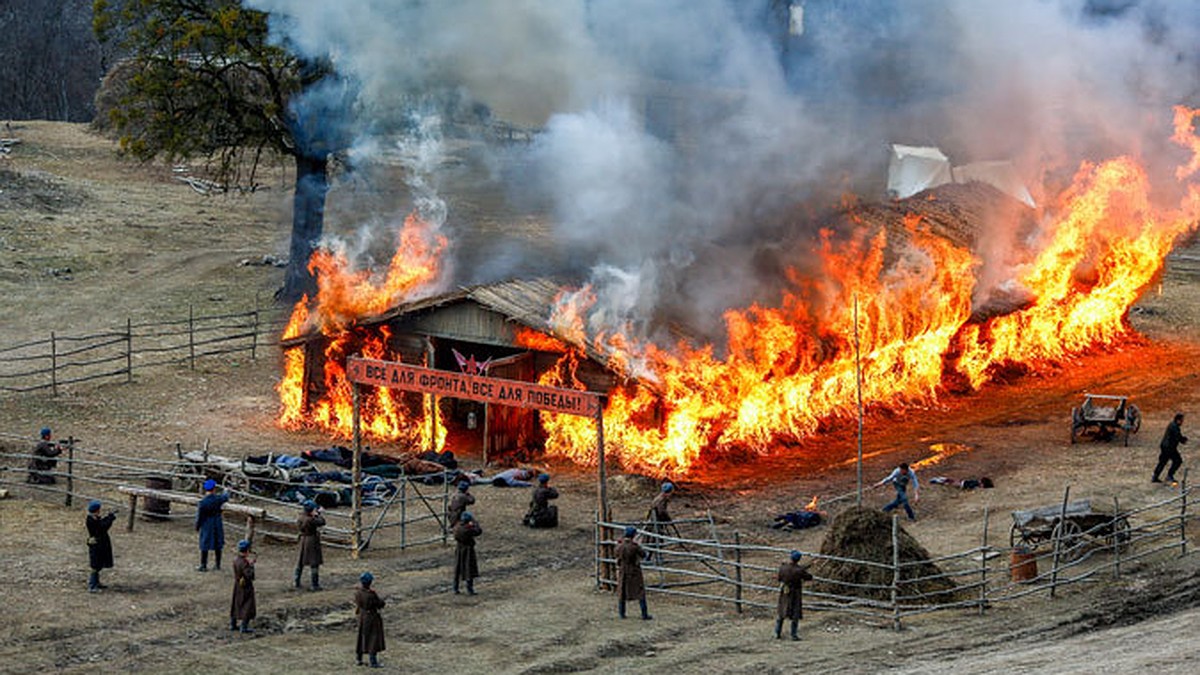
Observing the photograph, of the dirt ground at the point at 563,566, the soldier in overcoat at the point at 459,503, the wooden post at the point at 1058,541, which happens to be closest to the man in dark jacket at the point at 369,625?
Result: the dirt ground at the point at 563,566

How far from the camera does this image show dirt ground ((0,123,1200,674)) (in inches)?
750

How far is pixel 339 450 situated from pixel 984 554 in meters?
13.3

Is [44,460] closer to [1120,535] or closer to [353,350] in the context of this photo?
[353,350]

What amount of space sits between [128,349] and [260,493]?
11869 mm

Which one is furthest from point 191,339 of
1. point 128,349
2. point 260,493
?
point 260,493

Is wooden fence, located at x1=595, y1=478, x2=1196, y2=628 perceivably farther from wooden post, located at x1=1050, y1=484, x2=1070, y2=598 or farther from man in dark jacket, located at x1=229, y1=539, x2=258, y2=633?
man in dark jacket, located at x1=229, y1=539, x2=258, y2=633

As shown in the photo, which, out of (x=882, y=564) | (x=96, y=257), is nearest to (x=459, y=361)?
(x=882, y=564)

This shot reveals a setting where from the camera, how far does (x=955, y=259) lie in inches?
1458

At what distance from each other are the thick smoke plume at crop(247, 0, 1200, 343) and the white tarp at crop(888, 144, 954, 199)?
8.49m

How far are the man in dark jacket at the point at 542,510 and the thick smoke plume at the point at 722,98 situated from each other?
5923 mm

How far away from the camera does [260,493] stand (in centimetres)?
2638

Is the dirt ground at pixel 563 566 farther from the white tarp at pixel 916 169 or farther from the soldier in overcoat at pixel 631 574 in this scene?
the white tarp at pixel 916 169

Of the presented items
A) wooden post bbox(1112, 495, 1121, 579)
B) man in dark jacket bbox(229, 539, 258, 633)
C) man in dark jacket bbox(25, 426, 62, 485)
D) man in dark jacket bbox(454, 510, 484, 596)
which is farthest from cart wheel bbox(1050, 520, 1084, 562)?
man in dark jacket bbox(25, 426, 62, 485)

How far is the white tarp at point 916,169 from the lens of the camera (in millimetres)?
54469
